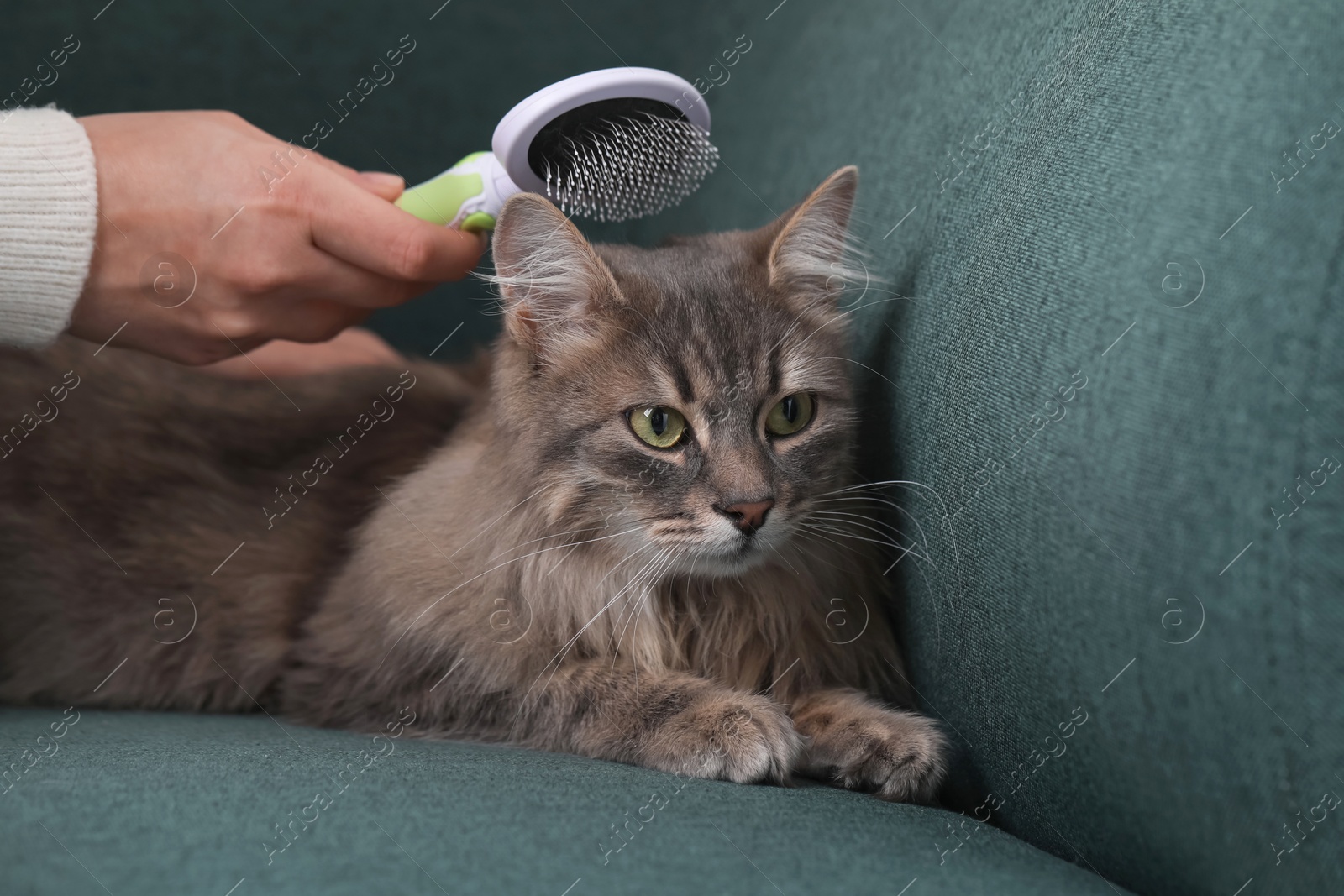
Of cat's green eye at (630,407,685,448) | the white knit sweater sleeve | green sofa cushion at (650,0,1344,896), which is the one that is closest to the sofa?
green sofa cushion at (650,0,1344,896)

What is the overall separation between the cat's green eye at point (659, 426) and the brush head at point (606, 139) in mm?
320

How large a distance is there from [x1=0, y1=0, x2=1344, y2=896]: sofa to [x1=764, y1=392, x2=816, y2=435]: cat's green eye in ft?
0.38

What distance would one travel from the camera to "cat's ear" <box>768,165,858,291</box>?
4.43 feet

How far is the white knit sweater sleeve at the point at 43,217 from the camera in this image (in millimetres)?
1323

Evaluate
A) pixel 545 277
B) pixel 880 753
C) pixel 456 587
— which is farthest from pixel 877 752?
pixel 545 277

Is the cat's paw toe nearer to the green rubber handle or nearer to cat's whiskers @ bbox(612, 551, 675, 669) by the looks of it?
cat's whiskers @ bbox(612, 551, 675, 669)

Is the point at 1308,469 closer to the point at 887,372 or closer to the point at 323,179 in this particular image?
the point at 887,372

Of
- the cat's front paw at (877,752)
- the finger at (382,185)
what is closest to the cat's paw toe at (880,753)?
the cat's front paw at (877,752)

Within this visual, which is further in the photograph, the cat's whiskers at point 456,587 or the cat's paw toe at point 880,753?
the cat's whiskers at point 456,587

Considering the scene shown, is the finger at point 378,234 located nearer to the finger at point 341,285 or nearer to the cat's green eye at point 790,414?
the finger at point 341,285

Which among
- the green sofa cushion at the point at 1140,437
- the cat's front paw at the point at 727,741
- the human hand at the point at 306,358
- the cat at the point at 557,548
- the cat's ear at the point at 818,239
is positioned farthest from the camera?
the human hand at the point at 306,358

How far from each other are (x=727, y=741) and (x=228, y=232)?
952 mm

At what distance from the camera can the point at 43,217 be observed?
134 centimetres

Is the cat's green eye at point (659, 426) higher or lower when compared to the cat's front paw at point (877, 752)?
higher
